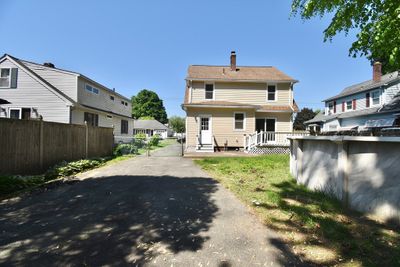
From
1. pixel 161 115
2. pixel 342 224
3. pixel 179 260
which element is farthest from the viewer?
pixel 161 115

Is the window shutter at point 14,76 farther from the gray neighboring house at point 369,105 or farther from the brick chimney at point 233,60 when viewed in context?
the gray neighboring house at point 369,105

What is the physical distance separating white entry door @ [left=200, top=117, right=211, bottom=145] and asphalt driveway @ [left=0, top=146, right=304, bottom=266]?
450 inches

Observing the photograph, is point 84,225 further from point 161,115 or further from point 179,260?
point 161,115

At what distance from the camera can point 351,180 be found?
4.24 m


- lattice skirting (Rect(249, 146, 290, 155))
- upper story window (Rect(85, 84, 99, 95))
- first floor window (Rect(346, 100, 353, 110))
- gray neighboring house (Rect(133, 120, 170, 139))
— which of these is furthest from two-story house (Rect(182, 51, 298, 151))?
gray neighboring house (Rect(133, 120, 170, 139))

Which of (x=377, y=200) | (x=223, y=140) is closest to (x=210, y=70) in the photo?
(x=223, y=140)

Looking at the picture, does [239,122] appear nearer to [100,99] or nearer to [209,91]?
[209,91]

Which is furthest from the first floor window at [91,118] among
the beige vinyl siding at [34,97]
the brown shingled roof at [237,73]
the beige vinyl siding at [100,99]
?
the brown shingled roof at [237,73]

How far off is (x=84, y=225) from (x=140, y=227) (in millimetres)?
947

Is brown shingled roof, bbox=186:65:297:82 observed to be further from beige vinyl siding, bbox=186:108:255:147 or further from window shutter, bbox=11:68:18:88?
window shutter, bbox=11:68:18:88

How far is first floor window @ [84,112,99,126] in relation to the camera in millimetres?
18625

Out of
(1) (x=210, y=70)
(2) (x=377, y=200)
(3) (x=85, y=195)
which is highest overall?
(1) (x=210, y=70)

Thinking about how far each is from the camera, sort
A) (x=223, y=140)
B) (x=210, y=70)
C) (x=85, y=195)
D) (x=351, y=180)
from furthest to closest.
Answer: (x=210, y=70) < (x=223, y=140) < (x=85, y=195) < (x=351, y=180)

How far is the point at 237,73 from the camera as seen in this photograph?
20062 mm
